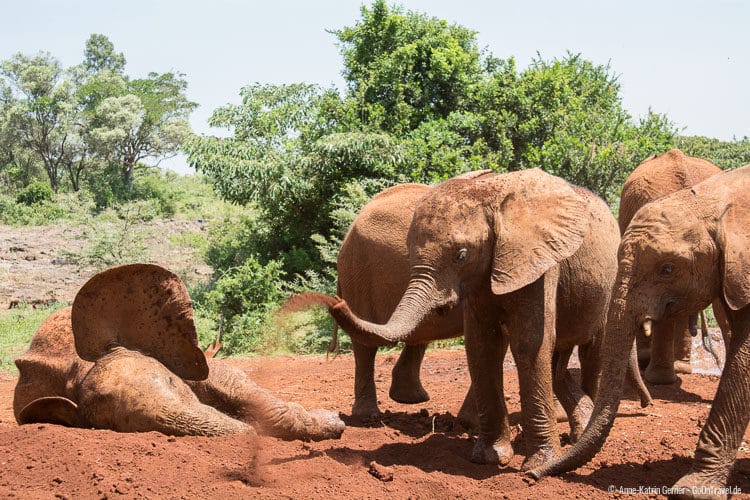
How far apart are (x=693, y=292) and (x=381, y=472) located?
7.01 ft

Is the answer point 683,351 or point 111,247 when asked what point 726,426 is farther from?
point 111,247

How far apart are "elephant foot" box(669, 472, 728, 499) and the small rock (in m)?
1.65

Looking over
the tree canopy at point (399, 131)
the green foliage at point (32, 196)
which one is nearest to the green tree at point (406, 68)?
the tree canopy at point (399, 131)

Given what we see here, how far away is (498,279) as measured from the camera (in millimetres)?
5543

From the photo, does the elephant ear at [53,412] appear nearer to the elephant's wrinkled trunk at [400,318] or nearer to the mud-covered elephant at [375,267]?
the elephant's wrinkled trunk at [400,318]

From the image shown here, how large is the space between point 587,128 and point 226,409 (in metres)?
13.3

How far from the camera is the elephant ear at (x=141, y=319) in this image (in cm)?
601

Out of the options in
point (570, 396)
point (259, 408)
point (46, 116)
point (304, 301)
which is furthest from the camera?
point (46, 116)

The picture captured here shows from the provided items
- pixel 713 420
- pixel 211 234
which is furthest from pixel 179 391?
pixel 211 234

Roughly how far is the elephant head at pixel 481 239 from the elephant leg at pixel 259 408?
1394 mm

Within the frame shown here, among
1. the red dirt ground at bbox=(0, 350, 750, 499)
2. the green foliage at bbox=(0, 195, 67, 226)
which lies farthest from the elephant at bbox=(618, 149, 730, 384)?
the green foliage at bbox=(0, 195, 67, 226)

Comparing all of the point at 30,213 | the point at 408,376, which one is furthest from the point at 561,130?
the point at 30,213

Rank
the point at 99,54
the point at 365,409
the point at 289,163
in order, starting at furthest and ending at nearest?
the point at 99,54 < the point at 289,163 < the point at 365,409

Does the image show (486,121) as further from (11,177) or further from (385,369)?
(11,177)
